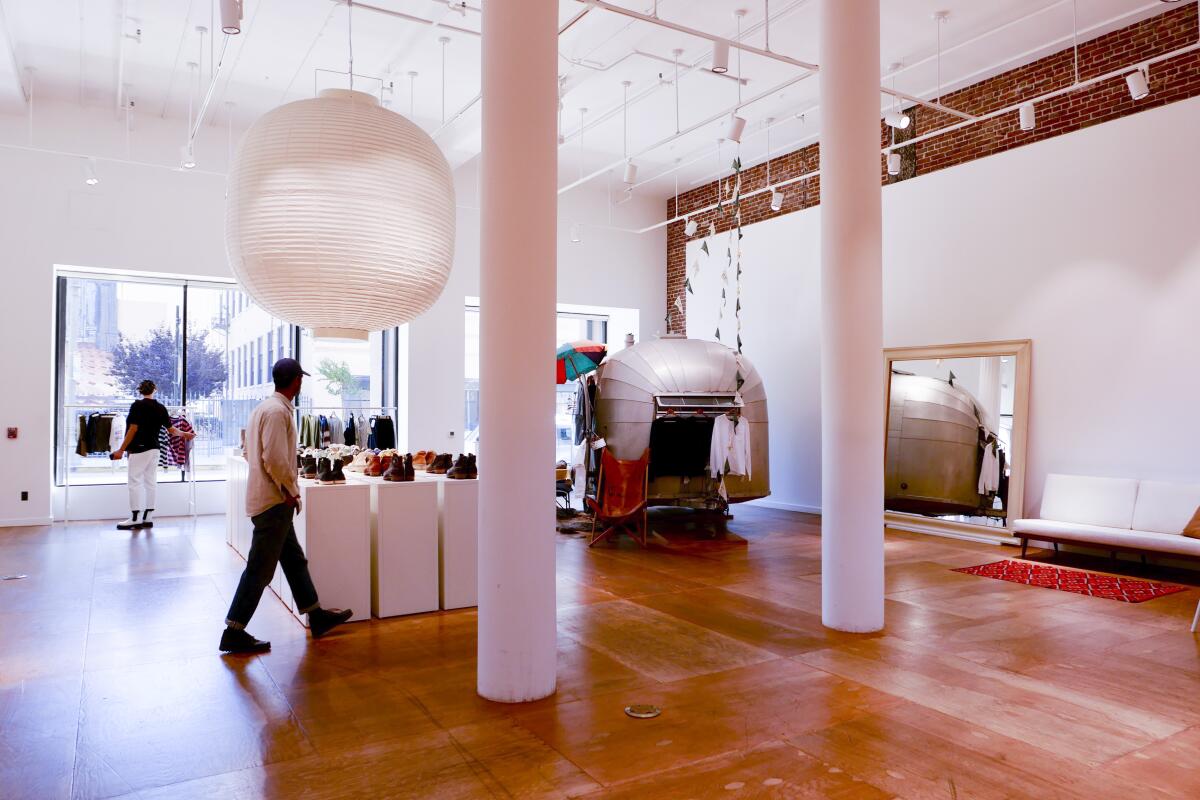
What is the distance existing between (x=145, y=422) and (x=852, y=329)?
7.82 m

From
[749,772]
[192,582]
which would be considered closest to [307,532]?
[192,582]

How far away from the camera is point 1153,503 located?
6781mm

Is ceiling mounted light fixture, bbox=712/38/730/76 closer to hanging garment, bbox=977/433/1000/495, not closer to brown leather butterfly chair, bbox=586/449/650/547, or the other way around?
brown leather butterfly chair, bbox=586/449/650/547

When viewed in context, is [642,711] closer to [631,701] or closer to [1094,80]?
[631,701]

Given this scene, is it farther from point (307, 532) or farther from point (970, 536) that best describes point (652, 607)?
point (970, 536)

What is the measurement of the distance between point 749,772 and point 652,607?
2.54m

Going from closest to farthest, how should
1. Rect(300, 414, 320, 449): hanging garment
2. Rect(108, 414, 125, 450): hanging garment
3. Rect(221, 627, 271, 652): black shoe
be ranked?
1. Rect(221, 627, 271, 652): black shoe
2. Rect(108, 414, 125, 450): hanging garment
3. Rect(300, 414, 320, 449): hanging garment

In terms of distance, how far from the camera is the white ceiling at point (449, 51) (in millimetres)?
7305

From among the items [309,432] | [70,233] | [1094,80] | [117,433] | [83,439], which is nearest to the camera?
[1094,80]

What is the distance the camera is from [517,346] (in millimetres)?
3633

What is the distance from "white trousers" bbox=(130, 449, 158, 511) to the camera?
29.6 ft

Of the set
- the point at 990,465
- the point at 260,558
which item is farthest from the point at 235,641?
the point at 990,465

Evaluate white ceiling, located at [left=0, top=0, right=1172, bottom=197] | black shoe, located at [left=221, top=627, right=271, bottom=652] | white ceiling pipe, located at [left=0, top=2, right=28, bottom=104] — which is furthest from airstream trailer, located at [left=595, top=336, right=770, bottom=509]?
white ceiling pipe, located at [left=0, top=2, right=28, bottom=104]

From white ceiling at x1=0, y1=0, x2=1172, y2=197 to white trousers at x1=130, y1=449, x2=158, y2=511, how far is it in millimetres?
4058
